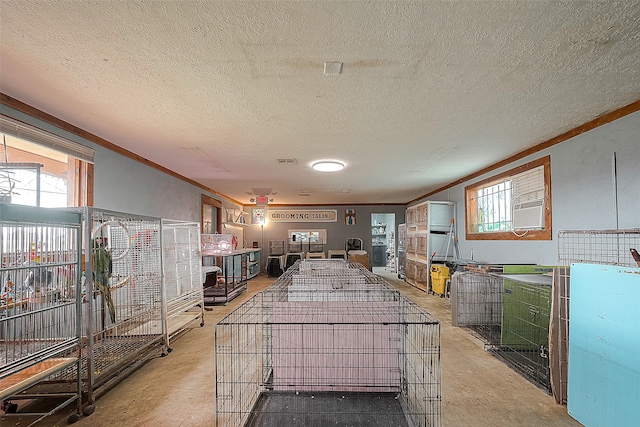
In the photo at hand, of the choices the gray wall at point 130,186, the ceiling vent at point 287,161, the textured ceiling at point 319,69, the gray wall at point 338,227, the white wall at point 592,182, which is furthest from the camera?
the gray wall at point 338,227

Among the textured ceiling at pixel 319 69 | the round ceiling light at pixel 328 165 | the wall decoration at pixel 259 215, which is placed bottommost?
the wall decoration at pixel 259 215

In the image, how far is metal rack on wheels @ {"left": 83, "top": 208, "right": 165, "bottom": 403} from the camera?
2471mm

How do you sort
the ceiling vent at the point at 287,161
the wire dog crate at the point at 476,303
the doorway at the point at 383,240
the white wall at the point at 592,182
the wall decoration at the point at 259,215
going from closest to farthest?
the white wall at the point at 592,182 → the wire dog crate at the point at 476,303 → the ceiling vent at the point at 287,161 → the wall decoration at the point at 259,215 → the doorway at the point at 383,240

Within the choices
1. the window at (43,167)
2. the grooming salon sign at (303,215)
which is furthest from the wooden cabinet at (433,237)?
the window at (43,167)

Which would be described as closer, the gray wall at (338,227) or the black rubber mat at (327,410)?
the black rubber mat at (327,410)

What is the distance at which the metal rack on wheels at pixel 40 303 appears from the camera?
1.93m

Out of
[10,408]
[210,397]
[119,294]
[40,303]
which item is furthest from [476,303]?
[10,408]

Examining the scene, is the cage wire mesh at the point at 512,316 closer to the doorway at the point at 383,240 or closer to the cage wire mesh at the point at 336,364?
the cage wire mesh at the point at 336,364

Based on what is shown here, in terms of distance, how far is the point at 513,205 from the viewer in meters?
4.76

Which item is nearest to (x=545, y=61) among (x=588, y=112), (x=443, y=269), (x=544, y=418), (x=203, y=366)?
(x=588, y=112)

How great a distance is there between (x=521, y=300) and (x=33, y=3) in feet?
14.2

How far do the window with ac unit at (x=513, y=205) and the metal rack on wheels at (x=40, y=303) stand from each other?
508cm

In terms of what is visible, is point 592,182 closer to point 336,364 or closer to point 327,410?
point 336,364

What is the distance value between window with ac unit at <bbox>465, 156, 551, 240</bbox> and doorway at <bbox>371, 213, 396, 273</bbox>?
251 inches
